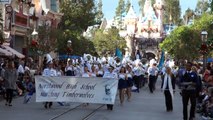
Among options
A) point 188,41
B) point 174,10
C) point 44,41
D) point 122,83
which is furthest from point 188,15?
point 122,83

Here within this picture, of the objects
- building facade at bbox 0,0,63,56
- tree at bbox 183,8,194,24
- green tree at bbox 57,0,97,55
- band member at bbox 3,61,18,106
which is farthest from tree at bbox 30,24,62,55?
tree at bbox 183,8,194,24

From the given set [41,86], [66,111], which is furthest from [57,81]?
[66,111]

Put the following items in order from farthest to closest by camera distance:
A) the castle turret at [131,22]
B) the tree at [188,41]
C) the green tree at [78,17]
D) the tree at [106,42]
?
the castle turret at [131,22]
the tree at [106,42]
the tree at [188,41]
the green tree at [78,17]

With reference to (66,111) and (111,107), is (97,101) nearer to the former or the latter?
A: (111,107)

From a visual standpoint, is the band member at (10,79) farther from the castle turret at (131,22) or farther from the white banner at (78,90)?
the castle turret at (131,22)

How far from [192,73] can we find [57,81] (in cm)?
633

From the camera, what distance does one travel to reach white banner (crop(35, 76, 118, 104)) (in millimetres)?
20594

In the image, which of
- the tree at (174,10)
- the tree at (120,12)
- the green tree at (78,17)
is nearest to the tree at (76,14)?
the green tree at (78,17)

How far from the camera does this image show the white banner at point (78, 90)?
20594mm

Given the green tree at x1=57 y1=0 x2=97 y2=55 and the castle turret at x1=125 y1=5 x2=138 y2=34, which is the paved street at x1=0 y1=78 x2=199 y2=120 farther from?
the castle turret at x1=125 y1=5 x2=138 y2=34

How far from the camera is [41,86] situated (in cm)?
2083

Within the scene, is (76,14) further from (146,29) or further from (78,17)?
(146,29)

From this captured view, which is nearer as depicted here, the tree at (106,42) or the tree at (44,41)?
the tree at (44,41)

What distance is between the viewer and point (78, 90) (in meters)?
20.6
